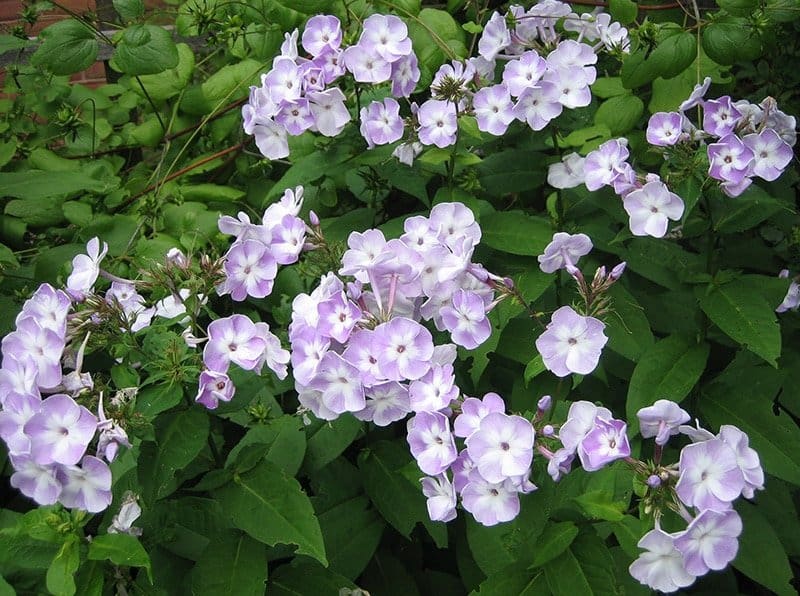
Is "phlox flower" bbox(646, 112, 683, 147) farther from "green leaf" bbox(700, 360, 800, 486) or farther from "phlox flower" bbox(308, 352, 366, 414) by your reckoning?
"phlox flower" bbox(308, 352, 366, 414)

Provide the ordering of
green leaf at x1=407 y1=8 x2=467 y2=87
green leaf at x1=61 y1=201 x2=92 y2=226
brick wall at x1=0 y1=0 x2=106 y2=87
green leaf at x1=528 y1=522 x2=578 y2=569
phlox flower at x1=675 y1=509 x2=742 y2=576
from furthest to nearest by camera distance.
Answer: brick wall at x1=0 y1=0 x2=106 y2=87
green leaf at x1=61 y1=201 x2=92 y2=226
green leaf at x1=407 y1=8 x2=467 y2=87
green leaf at x1=528 y1=522 x2=578 y2=569
phlox flower at x1=675 y1=509 x2=742 y2=576

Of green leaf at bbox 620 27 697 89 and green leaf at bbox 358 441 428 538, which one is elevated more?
green leaf at bbox 620 27 697 89

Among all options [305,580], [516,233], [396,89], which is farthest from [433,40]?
[305,580]

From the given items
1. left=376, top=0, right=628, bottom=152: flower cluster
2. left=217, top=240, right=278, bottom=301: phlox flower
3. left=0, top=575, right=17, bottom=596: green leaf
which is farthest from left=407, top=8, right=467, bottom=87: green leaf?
left=0, top=575, right=17, bottom=596: green leaf

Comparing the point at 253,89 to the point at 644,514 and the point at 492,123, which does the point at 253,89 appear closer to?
the point at 492,123

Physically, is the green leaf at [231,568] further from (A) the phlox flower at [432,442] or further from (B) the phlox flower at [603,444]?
(B) the phlox flower at [603,444]

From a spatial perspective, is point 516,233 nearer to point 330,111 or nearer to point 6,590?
point 330,111

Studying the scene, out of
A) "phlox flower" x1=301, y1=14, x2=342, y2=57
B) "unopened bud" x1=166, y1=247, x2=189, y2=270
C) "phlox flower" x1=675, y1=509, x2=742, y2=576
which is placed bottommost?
"phlox flower" x1=675, y1=509, x2=742, y2=576
